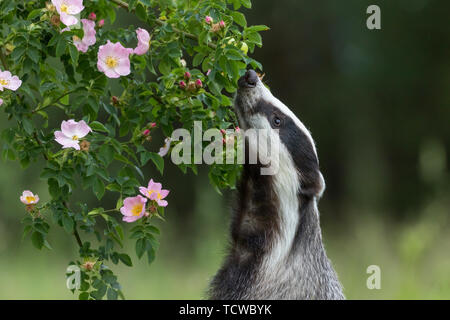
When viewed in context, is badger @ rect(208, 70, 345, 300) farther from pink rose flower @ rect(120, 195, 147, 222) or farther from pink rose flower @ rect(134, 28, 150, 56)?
pink rose flower @ rect(120, 195, 147, 222)

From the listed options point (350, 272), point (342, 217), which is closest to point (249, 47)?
point (350, 272)

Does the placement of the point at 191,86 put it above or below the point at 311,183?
above

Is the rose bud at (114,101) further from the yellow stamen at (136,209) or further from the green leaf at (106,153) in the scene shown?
the yellow stamen at (136,209)

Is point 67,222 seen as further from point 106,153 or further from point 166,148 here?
point 166,148

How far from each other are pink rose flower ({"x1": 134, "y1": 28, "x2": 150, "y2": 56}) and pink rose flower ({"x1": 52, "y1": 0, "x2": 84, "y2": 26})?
255 millimetres

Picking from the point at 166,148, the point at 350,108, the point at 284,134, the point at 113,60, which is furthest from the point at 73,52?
the point at 350,108

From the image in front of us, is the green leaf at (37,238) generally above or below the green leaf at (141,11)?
below

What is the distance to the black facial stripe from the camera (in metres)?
3.29

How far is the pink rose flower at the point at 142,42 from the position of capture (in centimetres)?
281

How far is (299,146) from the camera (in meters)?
3.30

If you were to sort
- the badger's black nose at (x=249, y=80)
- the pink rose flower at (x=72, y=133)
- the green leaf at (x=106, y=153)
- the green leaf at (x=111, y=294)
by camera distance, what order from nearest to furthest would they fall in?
the pink rose flower at (x=72, y=133), the green leaf at (x=106, y=153), the green leaf at (x=111, y=294), the badger's black nose at (x=249, y=80)

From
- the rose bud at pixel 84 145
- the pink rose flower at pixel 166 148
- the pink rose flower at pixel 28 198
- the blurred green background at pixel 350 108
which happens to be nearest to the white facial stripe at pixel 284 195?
the pink rose flower at pixel 166 148

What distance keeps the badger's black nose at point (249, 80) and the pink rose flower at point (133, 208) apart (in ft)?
2.47

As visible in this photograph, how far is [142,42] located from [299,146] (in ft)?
2.83
